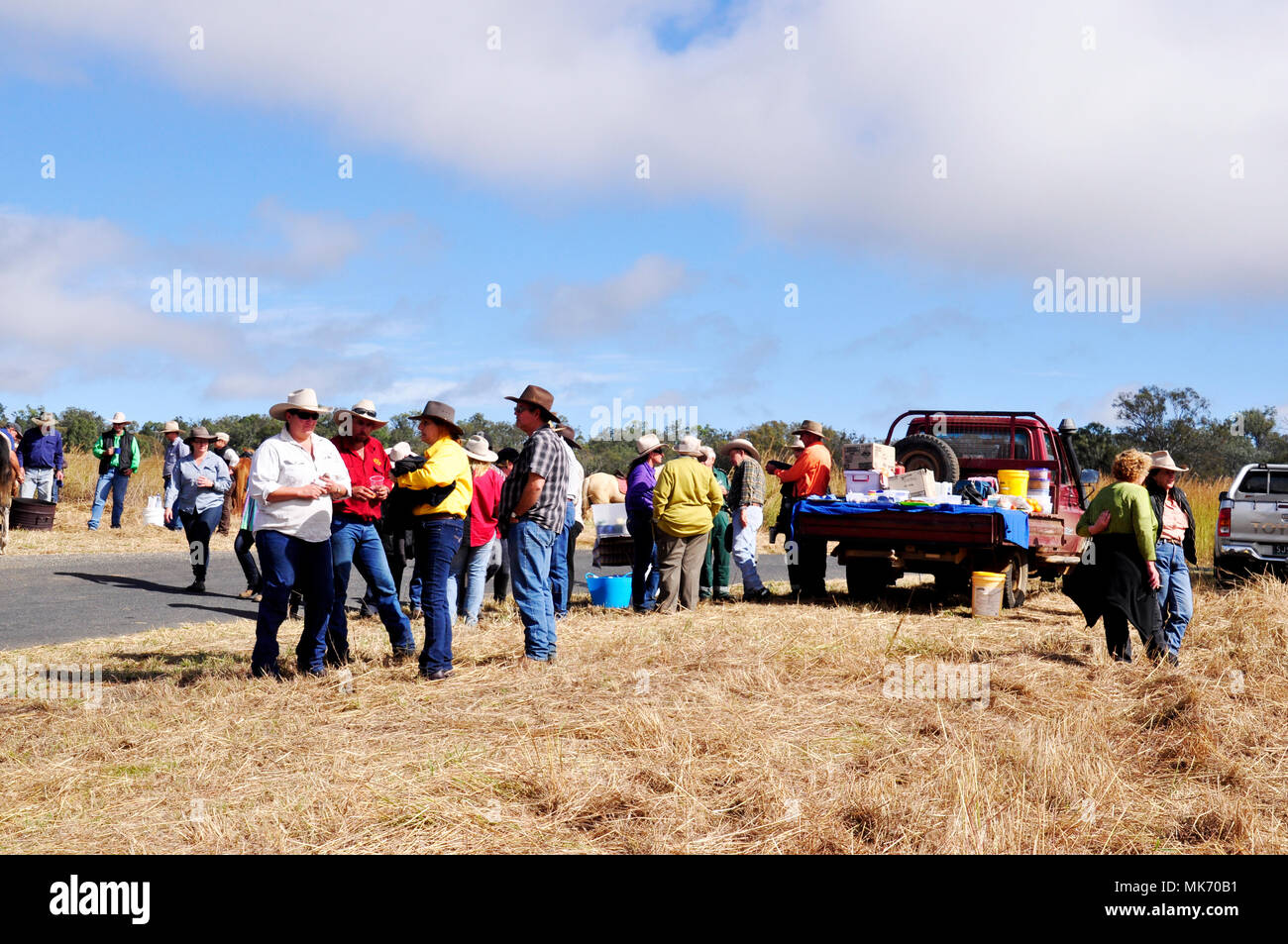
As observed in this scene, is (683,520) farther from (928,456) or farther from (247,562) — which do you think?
(247,562)

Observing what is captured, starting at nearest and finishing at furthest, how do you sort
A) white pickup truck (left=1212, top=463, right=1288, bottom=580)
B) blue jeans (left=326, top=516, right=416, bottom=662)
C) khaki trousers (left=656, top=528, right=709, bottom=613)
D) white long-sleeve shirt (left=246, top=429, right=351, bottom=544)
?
white long-sleeve shirt (left=246, top=429, right=351, bottom=544) → blue jeans (left=326, top=516, right=416, bottom=662) → khaki trousers (left=656, top=528, right=709, bottom=613) → white pickup truck (left=1212, top=463, right=1288, bottom=580)

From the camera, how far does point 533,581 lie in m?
7.14

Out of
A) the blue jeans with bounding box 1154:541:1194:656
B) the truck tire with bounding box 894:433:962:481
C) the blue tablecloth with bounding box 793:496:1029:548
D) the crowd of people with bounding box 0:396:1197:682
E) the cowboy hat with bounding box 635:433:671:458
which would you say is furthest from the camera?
the truck tire with bounding box 894:433:962:481

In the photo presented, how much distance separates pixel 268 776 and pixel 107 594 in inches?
308

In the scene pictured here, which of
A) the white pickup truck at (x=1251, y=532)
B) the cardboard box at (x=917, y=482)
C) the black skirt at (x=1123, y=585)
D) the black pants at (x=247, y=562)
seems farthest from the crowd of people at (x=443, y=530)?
the white pickup truck at (x=1251, y=532)

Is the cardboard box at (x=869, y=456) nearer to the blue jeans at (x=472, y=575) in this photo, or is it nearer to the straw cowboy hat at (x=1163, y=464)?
the straw cowboy hat at (x=1163, y=464)

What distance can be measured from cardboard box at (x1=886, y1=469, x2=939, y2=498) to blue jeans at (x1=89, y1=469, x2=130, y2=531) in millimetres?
13461

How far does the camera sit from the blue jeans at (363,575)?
23.7ft

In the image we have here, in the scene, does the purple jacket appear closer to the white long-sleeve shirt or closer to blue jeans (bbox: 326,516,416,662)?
blue jeans (bbox: 326,516,416,662)

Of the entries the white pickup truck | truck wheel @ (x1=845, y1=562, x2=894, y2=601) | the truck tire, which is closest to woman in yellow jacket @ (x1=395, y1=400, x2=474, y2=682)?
truck wheel @ (x1=845, y1=562, x2=894, y2=601)

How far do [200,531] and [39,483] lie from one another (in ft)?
27.1

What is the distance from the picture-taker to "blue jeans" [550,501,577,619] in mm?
9867

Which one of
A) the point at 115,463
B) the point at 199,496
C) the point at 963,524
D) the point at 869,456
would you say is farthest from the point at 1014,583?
the point at 115,463

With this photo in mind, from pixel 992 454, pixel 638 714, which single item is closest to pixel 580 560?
pixel 992 454
